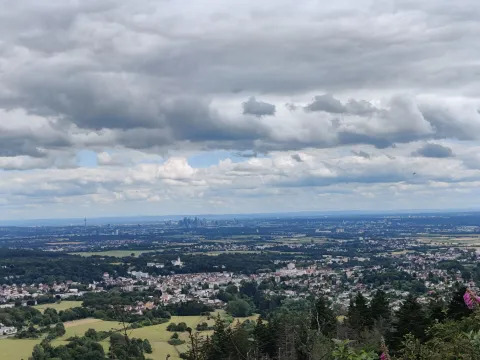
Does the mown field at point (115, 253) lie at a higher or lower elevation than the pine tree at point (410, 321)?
lower

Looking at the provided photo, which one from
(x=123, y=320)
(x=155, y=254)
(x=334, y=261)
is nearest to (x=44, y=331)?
(x=123, y=320)

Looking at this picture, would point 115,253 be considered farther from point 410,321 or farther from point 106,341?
point 410,321

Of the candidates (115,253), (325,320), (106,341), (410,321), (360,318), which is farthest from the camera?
(115,253)

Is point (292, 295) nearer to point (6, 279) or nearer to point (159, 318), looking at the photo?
point (159, 318)

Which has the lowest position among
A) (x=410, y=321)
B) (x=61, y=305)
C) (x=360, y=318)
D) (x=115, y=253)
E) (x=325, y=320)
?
(x=61, y=305)

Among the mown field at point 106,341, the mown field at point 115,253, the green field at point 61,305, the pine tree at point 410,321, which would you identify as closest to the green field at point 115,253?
the mown field at point 115,253

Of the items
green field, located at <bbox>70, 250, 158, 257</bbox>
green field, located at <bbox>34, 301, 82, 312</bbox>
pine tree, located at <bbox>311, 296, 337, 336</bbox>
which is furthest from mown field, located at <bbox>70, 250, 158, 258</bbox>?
pine tree, located at <bbox>311, 296, 337, 336</bbox>

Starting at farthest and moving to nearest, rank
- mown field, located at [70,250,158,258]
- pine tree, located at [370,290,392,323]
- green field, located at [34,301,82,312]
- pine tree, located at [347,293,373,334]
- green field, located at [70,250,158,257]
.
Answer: green field, located at [70,250,158,257]
mown field, located at [70,250,158,258]
green field, located at [34,301,82,312]
pine tree, located at [370,290,392,323]
pine tree, located at [347,293,373,334]

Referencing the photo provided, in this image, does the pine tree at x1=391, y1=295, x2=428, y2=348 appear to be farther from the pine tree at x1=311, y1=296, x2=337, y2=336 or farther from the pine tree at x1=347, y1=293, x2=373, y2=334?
the pine tree at x1=347, y1=293, x2=373, y2=334

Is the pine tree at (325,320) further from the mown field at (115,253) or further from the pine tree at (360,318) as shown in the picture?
the mown field at (115,253)

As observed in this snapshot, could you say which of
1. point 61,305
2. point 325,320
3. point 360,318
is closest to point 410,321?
point 325,320

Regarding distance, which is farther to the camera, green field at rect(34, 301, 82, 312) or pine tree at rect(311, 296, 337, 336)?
green field at rect(34, 301, 82, 312)
